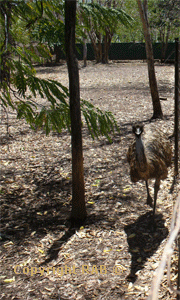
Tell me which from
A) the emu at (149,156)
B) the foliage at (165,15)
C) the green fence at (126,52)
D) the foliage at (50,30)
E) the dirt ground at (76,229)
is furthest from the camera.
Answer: the green fence at (126,52)

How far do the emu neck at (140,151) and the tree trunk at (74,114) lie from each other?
811 millimetres

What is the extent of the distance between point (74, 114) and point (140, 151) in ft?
3.34

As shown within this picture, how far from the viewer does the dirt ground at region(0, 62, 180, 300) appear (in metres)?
3.72

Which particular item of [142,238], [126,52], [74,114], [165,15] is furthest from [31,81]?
[126,52]

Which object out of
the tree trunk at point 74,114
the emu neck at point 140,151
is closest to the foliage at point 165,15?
the tree trunk at point 74,114

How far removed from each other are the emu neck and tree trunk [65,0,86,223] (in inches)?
31.9

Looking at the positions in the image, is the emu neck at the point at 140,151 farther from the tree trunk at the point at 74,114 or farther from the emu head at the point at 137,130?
the tree trunk at the point at 74,114

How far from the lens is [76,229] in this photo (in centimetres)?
476

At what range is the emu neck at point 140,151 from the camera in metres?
4.21

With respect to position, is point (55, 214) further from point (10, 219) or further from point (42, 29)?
point (42, 29)

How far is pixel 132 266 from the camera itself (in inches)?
157

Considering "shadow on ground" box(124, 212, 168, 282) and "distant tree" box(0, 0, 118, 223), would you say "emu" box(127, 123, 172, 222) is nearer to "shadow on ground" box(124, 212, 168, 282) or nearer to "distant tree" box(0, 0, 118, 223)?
"shadow on ground" box(124, 212, 168, 282)

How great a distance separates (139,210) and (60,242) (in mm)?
1448

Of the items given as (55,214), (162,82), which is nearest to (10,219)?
(55,214)
